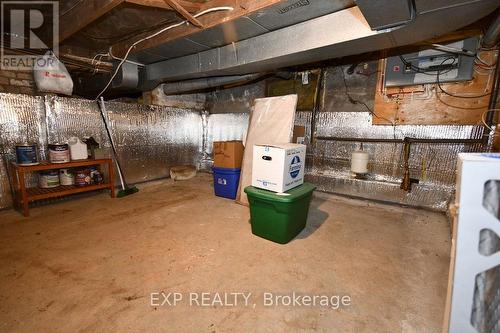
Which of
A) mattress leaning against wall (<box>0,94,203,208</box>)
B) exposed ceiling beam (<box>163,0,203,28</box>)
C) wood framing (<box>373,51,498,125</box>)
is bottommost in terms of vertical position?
mattress leaning against wall (<box>0,94,203,208</box>)

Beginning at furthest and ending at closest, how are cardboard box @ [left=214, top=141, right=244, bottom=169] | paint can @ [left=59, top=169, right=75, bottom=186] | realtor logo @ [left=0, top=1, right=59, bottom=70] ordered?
cardboard box @ [left=214, top=141, right=244, bottom=169], paint can @ [left=59, top=169, right=75, bottom=186], realtor logo @ [left=0, top=1, right=59, bottom=70]

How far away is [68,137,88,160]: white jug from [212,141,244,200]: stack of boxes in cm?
169

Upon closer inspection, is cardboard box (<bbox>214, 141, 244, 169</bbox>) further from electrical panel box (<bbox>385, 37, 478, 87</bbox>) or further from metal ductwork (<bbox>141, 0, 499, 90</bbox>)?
electrical panel box (<bbox>385, 37, 478, 87</bbox>)

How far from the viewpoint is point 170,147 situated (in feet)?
14.4

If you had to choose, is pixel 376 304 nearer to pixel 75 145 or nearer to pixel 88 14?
pixel 88 14

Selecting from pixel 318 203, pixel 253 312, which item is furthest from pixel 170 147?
pixel 253 312

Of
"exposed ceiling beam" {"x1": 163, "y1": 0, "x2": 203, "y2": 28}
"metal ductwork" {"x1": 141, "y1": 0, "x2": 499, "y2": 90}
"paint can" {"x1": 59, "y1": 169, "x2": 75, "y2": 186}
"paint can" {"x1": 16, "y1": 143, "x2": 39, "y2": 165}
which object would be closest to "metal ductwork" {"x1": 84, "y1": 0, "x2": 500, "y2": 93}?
"metal ductwork" {"x1": 141, "y1": 0, "x2": 499, "y2": 90}

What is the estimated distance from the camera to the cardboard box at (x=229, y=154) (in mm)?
3119

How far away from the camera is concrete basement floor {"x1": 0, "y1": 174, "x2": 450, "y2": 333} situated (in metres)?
1.20

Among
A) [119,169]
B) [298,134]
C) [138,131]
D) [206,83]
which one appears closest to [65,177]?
[119,169]

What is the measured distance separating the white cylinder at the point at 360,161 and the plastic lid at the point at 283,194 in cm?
124

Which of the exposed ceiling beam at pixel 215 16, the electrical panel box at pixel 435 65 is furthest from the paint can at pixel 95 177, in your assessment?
the electrical panel box at pixel 435 65

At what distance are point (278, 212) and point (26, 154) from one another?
2.81 meters

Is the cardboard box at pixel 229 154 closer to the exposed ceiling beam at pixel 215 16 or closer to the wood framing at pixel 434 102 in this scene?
the exposed ceiling beam at pixel 215 16
